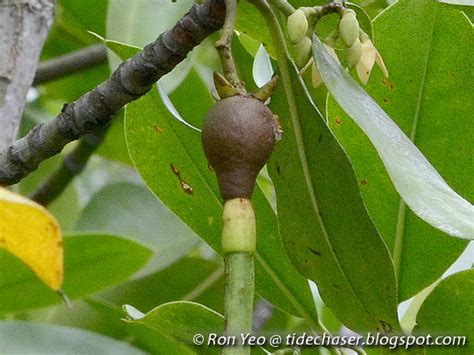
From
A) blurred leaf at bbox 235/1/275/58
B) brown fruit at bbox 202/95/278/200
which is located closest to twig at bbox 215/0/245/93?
brown fruit at bbox 202/95/278/200

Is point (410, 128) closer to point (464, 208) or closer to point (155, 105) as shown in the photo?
point (155, 105)

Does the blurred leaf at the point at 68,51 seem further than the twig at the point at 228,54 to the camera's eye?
Yes

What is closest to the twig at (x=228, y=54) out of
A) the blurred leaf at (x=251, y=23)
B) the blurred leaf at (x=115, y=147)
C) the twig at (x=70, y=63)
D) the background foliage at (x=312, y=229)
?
the background foliage at (x=312, y=229)

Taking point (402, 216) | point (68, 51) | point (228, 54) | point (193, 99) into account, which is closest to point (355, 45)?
point (228, 54)

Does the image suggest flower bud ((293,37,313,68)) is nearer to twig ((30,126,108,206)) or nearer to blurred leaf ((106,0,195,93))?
blurred leaf ((106,0,195,93))

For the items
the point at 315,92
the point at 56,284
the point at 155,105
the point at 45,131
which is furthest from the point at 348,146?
the point at 56,284

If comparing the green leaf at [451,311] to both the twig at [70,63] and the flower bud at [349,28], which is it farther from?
the twig at [70,63]
